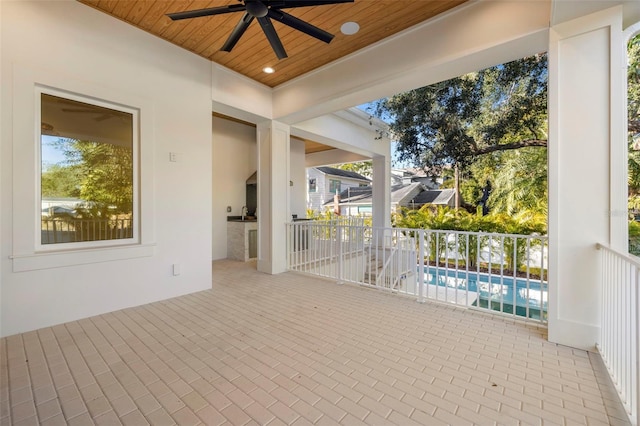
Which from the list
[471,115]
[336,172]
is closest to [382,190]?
[471,115]

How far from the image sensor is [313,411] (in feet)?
5.47

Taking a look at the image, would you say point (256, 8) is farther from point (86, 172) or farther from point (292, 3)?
point (86, 172)

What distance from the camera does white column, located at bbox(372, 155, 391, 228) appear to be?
8.09 metres

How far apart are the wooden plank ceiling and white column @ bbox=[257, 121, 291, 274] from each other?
1.27 meters

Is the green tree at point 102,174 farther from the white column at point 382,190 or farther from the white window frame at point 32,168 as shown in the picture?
the white column at point 382,190

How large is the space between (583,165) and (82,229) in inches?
204

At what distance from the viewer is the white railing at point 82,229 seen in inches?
114

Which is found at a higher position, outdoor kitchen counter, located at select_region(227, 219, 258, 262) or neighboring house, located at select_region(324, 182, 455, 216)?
neighboring house, located at select_region(324, 182, 455, 216)

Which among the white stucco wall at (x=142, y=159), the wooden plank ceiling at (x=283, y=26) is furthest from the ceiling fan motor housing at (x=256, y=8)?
the white stucco wall at (x=142, y=159)

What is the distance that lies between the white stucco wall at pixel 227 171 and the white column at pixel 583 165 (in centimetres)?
596

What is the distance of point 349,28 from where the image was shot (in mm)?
3236

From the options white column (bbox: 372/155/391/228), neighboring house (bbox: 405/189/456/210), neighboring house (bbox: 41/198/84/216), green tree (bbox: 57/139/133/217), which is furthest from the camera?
neighboring house (bbox: 405/189/456/210)

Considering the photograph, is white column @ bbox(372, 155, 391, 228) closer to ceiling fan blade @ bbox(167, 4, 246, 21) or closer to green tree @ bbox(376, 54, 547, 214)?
green tree @ bbox(376, 54, 547, 214)

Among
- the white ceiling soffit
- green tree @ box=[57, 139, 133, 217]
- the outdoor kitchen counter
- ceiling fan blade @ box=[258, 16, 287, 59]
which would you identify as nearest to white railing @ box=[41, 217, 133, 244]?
green tree @ box=[57, 139, 133, 217]
